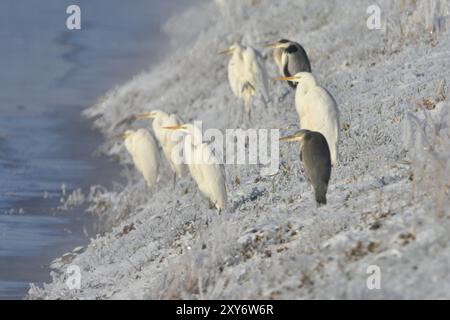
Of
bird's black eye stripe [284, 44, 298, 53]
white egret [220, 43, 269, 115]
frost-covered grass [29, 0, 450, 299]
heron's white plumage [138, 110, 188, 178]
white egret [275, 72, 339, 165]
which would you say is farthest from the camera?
white egret [220, 43, 269, 115]

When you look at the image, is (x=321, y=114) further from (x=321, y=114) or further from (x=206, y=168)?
(x=206, y=168)

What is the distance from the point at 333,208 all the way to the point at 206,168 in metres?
2.23

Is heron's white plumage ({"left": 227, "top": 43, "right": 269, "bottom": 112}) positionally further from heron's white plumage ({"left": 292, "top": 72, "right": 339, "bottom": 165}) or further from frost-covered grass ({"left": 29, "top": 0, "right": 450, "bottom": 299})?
heron's white plumage ({"left": 292, "top": 72, "right": 339, "bottom": 165})

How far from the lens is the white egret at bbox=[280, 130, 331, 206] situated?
991 centimetres

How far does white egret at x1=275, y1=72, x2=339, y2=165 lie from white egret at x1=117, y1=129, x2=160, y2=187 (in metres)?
3.97

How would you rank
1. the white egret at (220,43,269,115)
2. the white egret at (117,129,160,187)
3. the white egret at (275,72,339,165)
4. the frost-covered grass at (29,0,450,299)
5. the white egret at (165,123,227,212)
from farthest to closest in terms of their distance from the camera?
the white egret at (220,43,269,115) → the white egret at (117,129,160,187) → the white egret at (275,72,339,165) → the white egret at (165,123,227,212) → the frost-covered grass at (29,0,450,299)

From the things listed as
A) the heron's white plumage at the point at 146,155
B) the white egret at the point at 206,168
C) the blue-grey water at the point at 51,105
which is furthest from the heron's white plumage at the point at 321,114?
the heron's white plumage at the point at 146,155

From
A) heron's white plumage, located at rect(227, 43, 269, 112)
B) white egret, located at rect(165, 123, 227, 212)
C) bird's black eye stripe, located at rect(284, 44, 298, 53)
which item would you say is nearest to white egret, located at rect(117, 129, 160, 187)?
heron's white plumage, located at rect(227, 43, 269, 112)

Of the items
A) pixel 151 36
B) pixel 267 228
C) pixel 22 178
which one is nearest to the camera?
pixel 267 228
